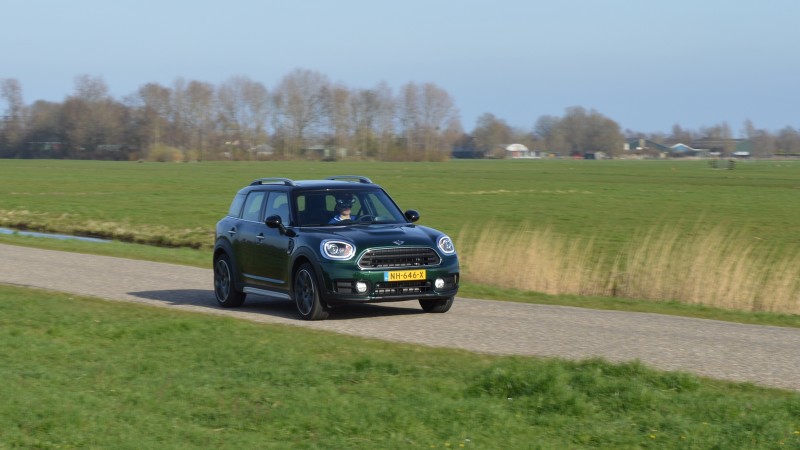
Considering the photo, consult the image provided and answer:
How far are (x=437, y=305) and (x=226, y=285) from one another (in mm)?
3146

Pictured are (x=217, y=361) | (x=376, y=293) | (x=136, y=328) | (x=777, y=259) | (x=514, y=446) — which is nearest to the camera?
(x=514, y=446)

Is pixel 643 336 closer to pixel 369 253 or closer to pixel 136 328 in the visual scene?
pixel 369 253

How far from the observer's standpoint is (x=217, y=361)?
9.95 m

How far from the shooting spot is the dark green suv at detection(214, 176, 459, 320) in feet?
43.6

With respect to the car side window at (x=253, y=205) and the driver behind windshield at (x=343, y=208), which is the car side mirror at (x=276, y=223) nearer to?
the driver behind windshield at (x=343, y=208)

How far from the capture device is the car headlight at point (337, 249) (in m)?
13.2

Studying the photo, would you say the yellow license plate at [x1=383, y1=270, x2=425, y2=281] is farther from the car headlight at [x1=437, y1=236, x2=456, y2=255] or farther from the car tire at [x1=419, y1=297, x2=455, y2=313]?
the car tire at [x1=419, y1=297, x2=455, y2=313]

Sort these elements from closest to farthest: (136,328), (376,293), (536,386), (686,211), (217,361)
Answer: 1. (536,386)
2. (217,361)
3. (136,328)
4. (376,293)
5. (686,211)

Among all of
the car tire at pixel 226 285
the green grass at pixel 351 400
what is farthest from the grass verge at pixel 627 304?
the green grass at pixel 351 400

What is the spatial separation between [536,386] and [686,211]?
141 ft

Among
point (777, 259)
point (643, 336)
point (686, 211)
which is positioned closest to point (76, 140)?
point (686, 211)

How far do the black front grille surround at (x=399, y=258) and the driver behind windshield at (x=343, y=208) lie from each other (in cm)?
120

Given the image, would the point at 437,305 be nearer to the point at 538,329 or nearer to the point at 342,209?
the point at 342,209

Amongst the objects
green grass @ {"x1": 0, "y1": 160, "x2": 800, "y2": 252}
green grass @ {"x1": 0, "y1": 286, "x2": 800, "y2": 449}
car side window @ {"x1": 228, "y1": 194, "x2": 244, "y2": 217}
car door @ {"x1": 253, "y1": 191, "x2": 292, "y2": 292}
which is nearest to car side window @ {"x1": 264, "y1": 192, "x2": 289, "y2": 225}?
car door @ {"x1": 253, "y1": 191, "x2": 292, "y2": 292}
